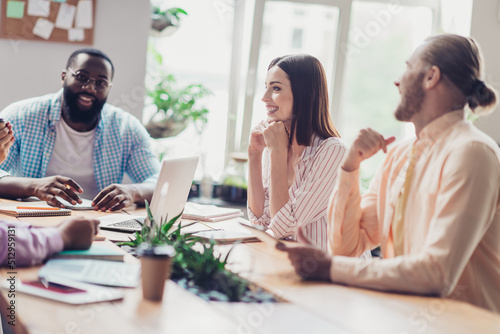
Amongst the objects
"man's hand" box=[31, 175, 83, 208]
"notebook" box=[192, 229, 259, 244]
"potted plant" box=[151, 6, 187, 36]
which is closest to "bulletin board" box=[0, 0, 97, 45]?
"potted plant" box=[151, 6, 187, 36]

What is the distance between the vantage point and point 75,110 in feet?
9.64

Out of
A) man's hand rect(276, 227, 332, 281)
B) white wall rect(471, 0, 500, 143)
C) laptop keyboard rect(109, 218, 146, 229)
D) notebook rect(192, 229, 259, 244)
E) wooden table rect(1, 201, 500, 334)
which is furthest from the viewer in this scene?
white wall rect(471, 0, 500, 143)

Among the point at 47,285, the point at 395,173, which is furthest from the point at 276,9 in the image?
the point at 47,285

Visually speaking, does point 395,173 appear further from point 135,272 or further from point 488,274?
point 135,272

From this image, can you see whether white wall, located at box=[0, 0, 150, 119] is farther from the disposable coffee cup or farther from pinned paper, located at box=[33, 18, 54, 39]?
the disposable coffee cup

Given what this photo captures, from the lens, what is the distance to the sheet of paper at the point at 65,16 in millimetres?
3389

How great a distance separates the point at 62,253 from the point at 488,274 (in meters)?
1.14

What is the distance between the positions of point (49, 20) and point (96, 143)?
100cm

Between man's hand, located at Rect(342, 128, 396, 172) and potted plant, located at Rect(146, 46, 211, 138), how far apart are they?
2.23 m

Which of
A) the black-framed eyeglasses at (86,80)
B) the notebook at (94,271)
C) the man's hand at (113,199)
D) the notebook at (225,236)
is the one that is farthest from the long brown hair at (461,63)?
the black-framed eyeglasses at (86,80)

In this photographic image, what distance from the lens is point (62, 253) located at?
1430mm

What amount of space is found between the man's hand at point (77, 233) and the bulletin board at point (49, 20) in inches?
87.8

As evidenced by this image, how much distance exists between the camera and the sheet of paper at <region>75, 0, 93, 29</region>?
3.41m

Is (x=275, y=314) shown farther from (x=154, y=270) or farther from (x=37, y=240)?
(x=37, y=240)
